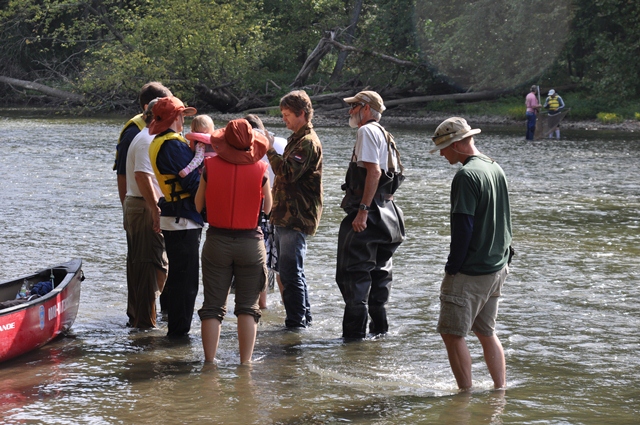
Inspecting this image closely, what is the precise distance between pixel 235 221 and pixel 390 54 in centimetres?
3628

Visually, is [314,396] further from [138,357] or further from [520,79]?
[520,79]

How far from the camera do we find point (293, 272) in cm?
712

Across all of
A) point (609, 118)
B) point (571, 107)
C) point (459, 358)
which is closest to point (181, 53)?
point (571, 107)

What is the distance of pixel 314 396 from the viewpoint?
19.0 feet

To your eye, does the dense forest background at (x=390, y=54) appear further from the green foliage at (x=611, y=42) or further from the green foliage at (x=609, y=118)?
the green foliage at (x=609, y=118)

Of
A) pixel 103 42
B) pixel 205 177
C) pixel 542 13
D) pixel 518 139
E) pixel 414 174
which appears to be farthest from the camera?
pixel 103 42

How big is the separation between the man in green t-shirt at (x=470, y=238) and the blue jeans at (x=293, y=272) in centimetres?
190

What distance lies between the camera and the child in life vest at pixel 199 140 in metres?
6.53

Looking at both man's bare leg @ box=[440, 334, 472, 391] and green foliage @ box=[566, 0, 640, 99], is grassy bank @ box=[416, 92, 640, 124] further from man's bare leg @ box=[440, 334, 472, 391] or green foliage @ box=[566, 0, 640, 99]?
man's bare leg @ box=[440, 334, 472, 391]

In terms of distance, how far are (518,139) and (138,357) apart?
23.6m

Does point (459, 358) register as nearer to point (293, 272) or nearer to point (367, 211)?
point (367, 211)

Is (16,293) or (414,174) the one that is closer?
(16,293)

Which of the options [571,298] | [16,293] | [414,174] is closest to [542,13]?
[414,174]

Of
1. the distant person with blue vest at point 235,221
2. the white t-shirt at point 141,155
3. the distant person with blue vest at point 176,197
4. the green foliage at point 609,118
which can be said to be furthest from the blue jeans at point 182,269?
the green foliage at point 609,118
